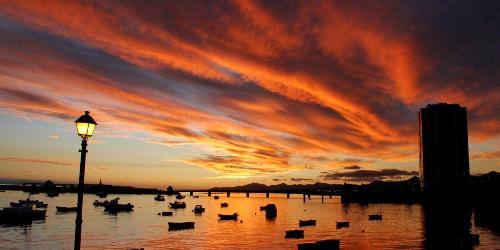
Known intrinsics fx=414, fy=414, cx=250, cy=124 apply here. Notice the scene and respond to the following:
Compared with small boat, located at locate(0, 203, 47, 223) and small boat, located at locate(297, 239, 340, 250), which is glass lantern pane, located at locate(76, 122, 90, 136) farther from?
small boat, located at locate(0, 203, 47, 223)

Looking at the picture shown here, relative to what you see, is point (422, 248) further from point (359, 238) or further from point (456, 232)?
point (456, 232)

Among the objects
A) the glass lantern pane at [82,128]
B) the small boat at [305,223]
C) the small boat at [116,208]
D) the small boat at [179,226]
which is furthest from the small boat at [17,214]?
the glass lantern pane at [82,128]

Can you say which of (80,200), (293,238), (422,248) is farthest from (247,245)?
(80,200)

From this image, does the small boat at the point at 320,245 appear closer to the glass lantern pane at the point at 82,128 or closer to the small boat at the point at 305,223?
the glass lantern pane at the point at 82,128

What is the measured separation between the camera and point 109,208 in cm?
14175

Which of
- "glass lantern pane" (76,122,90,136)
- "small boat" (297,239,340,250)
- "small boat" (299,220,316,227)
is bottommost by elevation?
"small boat" (299,220,316,227)

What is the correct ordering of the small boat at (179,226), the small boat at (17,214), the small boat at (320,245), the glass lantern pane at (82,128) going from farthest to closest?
the small boat at (17,214) < the small boat at (179,226) < the small boat at (320,245) < the glass lantern pane at (82,128)

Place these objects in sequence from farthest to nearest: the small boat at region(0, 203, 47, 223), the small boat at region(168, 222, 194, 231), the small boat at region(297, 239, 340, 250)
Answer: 1. the small boat at region(0, 203, 47, 223)
2. the small boat at region(168, 222, 194, 231)
3. the small boat at region(297, 239, 340, 250)

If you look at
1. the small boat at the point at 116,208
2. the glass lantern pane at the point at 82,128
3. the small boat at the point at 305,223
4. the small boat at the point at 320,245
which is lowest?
the small boat at the point at 116,208

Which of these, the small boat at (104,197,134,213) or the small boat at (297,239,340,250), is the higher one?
the small boat at (297,239,340,250)

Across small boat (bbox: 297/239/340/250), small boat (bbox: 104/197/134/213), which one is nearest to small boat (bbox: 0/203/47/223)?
small boat (bbox: 104/197/134/213)

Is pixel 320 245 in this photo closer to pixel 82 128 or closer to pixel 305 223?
pixel 82 128

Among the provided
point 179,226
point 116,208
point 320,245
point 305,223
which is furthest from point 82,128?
point 116,208

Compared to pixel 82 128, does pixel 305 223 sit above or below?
below
